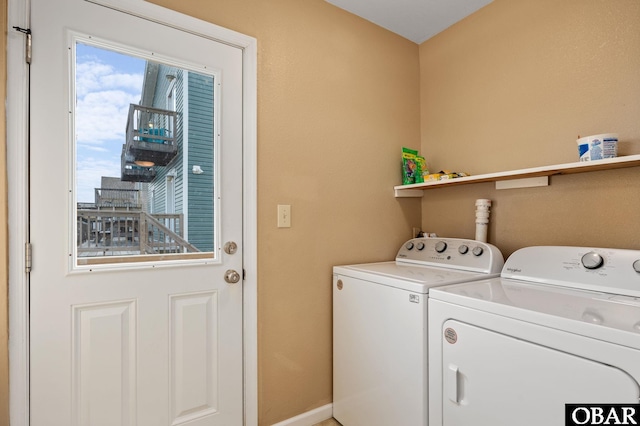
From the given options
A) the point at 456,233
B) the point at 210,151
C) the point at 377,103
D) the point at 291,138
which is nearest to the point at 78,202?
the point at 210,151

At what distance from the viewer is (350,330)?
172cm

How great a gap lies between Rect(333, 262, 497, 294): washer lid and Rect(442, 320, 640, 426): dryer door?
0.20 metres

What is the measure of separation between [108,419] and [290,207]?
118 cm

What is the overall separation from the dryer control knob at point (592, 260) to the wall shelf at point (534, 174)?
36cm

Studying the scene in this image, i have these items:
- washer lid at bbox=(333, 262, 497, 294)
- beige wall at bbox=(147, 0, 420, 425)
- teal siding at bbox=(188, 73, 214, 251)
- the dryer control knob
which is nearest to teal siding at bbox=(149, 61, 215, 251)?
teal siding at bbox=(188, 73, 214, 251)

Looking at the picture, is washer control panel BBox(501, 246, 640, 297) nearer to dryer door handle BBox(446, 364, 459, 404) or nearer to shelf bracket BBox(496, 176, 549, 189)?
shelf bracket BBox(496, 176, 549, 189)

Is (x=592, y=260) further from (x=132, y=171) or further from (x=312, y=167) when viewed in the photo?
(x=132, y=171)

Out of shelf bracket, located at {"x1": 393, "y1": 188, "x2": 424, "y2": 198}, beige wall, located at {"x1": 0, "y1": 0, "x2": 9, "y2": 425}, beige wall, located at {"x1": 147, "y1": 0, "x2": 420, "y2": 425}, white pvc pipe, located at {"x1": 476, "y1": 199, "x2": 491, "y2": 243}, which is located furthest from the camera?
shelf bracket, located at {"x1": 393, "y1": 188, "x2": 424, "y2": 198}

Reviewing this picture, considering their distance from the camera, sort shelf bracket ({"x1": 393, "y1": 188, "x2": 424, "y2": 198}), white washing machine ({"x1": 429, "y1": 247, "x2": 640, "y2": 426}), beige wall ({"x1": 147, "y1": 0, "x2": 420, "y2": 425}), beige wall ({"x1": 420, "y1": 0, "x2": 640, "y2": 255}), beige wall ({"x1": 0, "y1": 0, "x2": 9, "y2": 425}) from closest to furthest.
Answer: white washing machine ({"x1": 429, "y1": 247, "x2": 640, "y2": 426})
beige wall ({"x1": 0, "y1": 0, "x2": 9, "y2": 425})
beige wall ({"x1": 420, "y1": 0, "x2": 640, "y2": 255})
beige wall ({"x1": 147, "y1": 0, "x2": 420, "y2": 425})
shelf bracket ({"x1": 393, "y1": 188, "x2": 424, "y2": 198})

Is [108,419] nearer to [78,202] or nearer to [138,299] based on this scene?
[138,299]

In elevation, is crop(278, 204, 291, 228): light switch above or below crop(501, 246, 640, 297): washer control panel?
above

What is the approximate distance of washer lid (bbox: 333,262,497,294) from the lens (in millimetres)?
1381

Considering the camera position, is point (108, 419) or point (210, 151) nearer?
point (108, 419)

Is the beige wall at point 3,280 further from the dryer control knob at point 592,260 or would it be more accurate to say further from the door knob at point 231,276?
the dryer control knob at point 592,260
